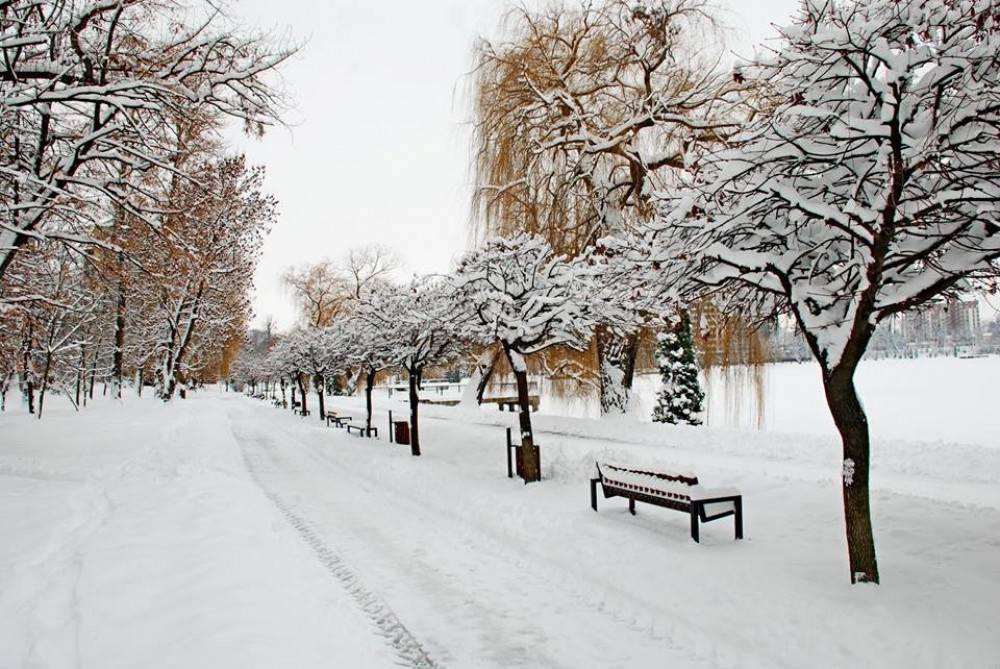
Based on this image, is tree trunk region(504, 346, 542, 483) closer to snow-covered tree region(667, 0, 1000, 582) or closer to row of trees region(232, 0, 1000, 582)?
row of trees region(232, 0, 1000, 582)

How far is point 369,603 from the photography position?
19.5 ft

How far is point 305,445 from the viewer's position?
68.4ft

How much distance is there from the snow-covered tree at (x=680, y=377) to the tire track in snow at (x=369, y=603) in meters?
13.2

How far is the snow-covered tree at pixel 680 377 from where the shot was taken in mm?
19688

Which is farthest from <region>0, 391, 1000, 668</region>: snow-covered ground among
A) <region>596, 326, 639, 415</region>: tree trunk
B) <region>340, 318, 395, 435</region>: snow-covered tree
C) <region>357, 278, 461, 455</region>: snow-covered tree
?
<region>596, 326, 639, 415</region>: tree trunk

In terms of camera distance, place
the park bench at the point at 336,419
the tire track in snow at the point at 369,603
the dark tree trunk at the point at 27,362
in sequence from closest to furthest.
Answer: the tire track in snow at the point at 369,603 → the dark tree trunk at the point at 27,362 → the park bench at the point at 336,419

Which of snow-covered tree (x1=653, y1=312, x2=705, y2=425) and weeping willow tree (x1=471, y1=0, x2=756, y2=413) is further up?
weeping willow tree (x1=471, y1=0, x2=756, y2=413)

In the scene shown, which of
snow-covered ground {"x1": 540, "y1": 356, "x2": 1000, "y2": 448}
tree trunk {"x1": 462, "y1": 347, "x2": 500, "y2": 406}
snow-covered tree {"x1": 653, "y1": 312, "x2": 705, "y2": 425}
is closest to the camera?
snow-covered ground {"x1": 540, "y1": 356, "x2": 1000, "y2": 448}

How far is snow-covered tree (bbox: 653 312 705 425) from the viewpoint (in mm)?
19688

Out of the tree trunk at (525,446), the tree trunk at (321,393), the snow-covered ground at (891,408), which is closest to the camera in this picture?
the tree trunk at (525,446)

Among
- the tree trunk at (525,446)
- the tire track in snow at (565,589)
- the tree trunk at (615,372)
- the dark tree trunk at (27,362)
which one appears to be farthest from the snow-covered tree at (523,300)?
the dark tree trunk at (27,362)

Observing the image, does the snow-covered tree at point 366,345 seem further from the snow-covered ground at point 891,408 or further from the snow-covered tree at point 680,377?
the snow-covered tree at point 680,377

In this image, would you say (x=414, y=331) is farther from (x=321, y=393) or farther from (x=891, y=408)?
(x=321, y=393)

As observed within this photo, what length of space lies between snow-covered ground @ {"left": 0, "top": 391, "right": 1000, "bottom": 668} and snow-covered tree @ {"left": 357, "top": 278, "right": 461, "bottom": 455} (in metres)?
4.39
